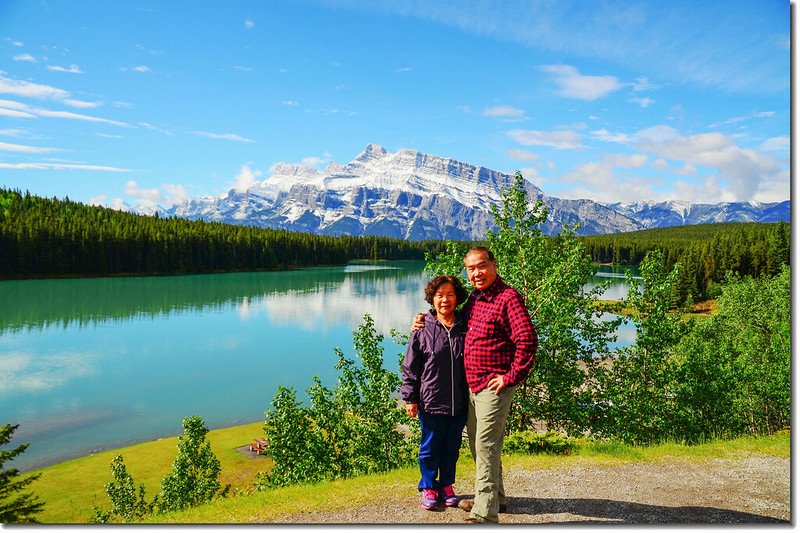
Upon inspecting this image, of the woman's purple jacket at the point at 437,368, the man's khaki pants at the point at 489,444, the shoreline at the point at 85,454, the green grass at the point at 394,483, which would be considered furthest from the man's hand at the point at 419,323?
the shoreline at the point at 85,454

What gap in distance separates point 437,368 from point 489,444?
0.88 metres

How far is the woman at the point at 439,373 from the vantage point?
18.4 ft

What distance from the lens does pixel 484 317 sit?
5.35 metres

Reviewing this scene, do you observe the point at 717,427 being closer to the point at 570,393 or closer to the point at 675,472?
the point at 570,393

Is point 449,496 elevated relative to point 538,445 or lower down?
elevated

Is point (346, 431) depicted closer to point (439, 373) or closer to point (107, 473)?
point (439, 373)

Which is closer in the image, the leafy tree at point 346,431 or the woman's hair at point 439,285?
the woman's hair at point 439,285

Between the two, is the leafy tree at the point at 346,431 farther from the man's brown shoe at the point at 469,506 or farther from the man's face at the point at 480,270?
the man's face at the point at 480,270

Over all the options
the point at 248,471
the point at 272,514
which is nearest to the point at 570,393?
the point at 272,514

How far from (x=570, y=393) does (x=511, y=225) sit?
330 cm

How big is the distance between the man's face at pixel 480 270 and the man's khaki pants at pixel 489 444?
103 centimetres

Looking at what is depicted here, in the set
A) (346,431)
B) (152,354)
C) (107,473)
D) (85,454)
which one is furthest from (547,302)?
(152,354)

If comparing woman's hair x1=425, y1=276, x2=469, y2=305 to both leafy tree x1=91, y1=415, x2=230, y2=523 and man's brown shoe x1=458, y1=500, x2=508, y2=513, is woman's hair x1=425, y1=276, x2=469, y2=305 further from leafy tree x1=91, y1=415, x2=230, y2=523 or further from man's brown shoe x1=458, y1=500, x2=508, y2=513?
leafy tree x1=91, y1=415, x2=230, y2=523

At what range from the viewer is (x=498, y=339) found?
534 cm
